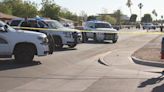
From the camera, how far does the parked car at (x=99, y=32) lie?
1401 inches

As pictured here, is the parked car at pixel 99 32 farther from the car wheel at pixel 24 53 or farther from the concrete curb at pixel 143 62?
the car wheel at pixel 24 53

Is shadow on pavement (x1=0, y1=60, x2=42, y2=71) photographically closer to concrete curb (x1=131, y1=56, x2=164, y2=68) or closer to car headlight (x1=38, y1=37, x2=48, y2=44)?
car headlight (x1=38, y1=37, x2=48, y2=44)

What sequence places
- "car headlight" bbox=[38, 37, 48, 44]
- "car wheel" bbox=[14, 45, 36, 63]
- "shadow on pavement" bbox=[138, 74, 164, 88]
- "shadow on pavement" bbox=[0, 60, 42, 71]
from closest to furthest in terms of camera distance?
"shadow on pavement" bbox=[138, 74, 164, 88] < "shadow on pavement" bbox=[0, 60, 42, 71] < "car wheel" bbox=[14, 45, 36, 63] < "car headlight" bbox=[38, 37, 48, 44]

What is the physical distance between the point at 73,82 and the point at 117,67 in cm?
435

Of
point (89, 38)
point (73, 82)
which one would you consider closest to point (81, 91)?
point (73, 82)

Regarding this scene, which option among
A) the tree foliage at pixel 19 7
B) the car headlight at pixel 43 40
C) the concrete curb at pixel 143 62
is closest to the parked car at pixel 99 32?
the concrete curb at pixel 143 62

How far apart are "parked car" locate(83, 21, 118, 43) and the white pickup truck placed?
17526 millimetres

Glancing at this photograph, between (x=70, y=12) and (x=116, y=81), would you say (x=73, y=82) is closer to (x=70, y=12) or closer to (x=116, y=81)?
(x=116, y=81)

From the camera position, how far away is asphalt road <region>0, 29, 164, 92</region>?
11961 mm

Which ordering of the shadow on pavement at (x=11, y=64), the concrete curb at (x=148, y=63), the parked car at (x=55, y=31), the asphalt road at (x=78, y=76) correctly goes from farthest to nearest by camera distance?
the parked car at (x=55, y=31)
the concrete curb at (x=148, y=63)
the shadow on pavement at (x=11, y=64)
the asphalt road at (x=78, y=76)

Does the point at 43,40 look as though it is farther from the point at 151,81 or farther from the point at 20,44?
the point at 151,81

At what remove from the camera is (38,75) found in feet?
47.6

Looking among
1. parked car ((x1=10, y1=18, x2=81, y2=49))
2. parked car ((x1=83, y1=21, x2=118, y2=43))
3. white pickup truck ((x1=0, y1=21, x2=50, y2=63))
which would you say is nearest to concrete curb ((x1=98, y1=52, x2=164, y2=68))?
white pickup truck ((x1=0, y1=21, x2=50, y2=63))

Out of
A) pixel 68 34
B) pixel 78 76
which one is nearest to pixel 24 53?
pixel 78 76
